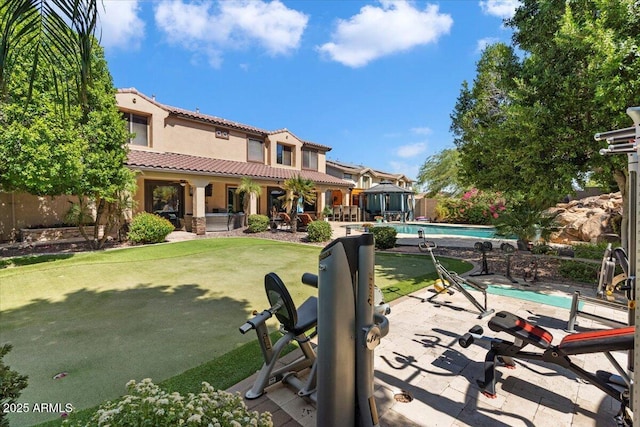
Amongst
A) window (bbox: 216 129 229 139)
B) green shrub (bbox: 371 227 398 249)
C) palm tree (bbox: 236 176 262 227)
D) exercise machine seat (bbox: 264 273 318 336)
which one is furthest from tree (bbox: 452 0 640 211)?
window (bbox: 216 129 229 139)

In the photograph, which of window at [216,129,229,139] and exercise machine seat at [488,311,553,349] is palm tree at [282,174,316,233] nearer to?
window at [216,129,229,139]

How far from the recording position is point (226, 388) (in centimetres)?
312

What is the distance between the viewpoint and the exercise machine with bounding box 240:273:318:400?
2.88 m

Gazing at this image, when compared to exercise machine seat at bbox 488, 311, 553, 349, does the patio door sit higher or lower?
higher

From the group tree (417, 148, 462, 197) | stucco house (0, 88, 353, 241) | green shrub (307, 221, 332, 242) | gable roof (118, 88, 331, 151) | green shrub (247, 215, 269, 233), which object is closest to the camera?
stucco house (0, 88, 353, 241)

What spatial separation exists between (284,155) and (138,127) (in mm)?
10172

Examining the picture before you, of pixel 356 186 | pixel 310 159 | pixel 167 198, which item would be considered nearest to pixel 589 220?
pixel 310 159

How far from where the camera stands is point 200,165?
16328 millimetres

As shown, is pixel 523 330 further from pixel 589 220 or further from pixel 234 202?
pixel 234 202

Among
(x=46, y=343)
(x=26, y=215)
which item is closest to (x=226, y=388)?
(x=46, y=343)

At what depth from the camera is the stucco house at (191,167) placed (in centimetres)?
1368

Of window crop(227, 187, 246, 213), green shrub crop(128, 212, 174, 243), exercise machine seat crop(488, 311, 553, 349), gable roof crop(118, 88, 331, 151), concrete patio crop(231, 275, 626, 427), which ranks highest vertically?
gable roof crop(118, 88, 331, 151)

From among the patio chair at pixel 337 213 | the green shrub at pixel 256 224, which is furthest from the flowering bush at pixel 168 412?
the patio chair at pixel 337 213

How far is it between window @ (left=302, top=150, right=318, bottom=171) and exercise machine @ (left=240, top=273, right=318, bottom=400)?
21.9m
